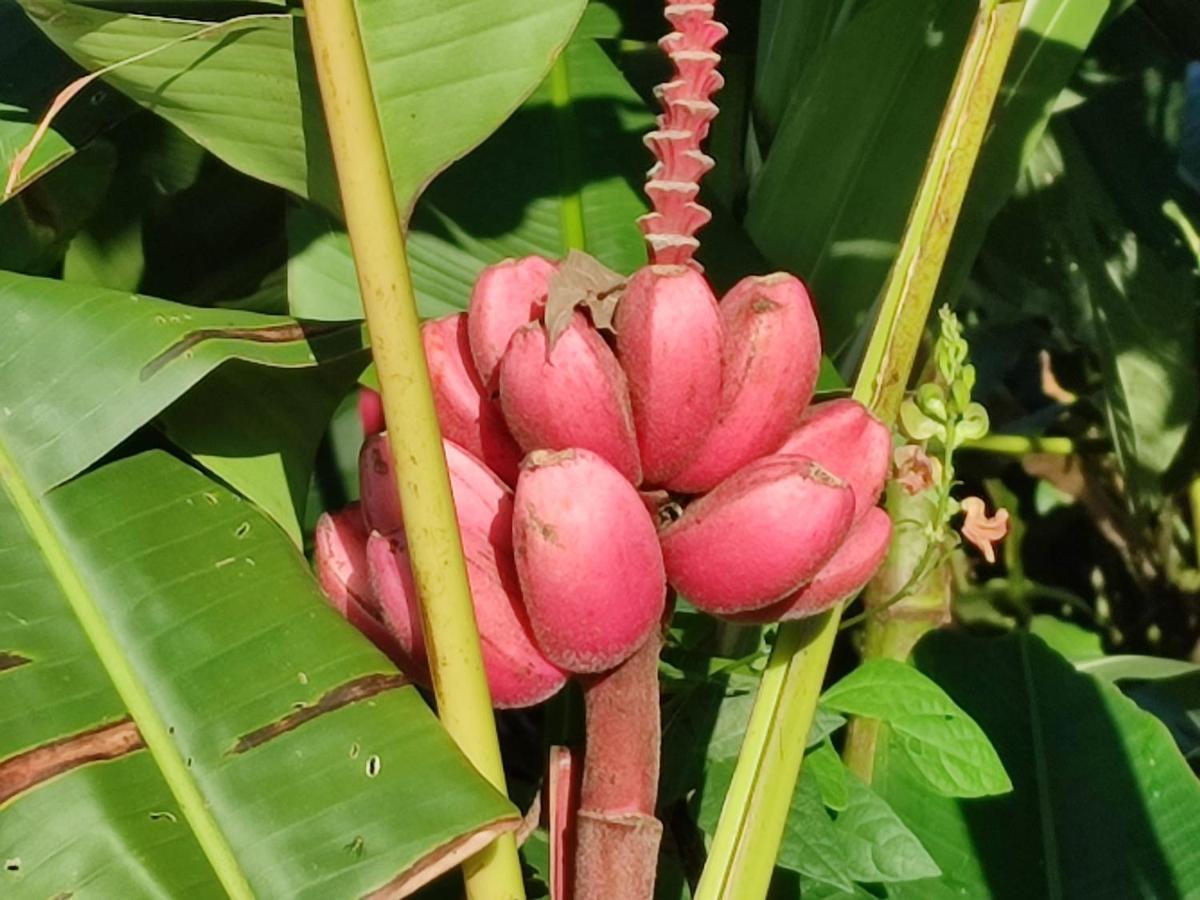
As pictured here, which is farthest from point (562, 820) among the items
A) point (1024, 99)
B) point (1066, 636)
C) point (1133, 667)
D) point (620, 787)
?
point (1066, 636)

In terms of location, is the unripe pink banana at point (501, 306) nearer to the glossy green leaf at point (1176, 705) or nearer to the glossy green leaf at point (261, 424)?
the glossy green leaf at point (261, 424)

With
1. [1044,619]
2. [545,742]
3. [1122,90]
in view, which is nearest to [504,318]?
[545,742]

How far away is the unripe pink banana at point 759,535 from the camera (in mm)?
478

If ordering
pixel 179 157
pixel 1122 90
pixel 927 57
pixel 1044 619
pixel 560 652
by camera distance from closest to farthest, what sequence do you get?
pixel 560 652
pixel 927 57
pixel 179 157
pixel 1122 90
pixel 1044 619

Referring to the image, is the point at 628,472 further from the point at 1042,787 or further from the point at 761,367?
the point at 1042,787

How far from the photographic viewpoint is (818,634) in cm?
57

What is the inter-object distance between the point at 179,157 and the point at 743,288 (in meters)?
0.41

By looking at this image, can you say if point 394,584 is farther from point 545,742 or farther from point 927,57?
point 927,57

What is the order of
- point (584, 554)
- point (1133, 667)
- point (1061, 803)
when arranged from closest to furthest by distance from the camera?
point (584, 554), point (1061, 803), point (1133, 667)

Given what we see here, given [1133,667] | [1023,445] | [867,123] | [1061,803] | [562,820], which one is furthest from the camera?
[1023,445]

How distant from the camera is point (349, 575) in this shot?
564 millimetres

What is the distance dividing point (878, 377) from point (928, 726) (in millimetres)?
160

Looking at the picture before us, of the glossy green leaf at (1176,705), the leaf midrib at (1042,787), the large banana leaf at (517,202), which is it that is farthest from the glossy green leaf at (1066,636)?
the large banana leaf at (517,202)

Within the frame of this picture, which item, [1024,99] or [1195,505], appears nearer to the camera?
[1024,99]
